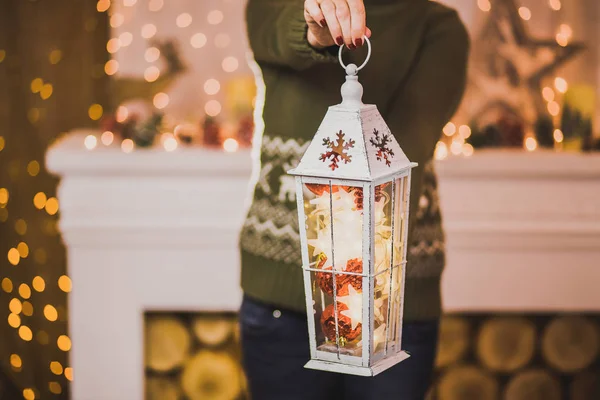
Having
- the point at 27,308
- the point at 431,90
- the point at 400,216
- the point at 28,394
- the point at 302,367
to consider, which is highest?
→ the point at 431,90

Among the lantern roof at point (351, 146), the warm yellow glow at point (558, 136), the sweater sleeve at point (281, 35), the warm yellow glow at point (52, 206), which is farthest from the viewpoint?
the warm yellow glow at point (52, 206)

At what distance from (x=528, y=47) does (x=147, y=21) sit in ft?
3.16

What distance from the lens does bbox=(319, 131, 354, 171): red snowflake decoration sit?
2.32ft

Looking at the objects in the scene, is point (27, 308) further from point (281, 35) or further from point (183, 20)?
point (281, 35)

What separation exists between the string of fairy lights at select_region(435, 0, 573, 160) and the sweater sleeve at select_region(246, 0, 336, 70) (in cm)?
103

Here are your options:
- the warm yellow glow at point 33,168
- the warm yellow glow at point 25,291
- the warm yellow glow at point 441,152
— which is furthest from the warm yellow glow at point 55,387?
the warm yellow glow at point 441,152

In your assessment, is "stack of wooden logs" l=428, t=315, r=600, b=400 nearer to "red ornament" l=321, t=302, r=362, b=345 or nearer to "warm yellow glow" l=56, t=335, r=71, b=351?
"warm yellow glow" l=56, t=335, r=71, b=351

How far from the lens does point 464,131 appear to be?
2.03 meters

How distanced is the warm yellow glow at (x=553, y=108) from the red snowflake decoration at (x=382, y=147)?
1447 millimetres

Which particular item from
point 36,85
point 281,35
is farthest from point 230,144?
point 281,35

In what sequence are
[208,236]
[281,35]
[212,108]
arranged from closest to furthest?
[281,35] < [208,236] < [212,108]

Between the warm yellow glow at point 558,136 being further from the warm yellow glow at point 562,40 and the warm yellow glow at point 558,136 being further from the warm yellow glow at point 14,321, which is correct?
the warm yellow glow at point 14,321

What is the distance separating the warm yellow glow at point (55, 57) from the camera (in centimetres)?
214

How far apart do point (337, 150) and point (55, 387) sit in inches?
68.1
